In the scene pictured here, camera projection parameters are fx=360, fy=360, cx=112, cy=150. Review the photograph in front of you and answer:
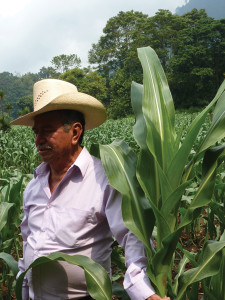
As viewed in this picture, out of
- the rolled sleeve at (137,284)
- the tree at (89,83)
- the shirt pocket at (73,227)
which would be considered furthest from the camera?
the tree at (89,83)

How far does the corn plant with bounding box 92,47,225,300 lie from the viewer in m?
1.11

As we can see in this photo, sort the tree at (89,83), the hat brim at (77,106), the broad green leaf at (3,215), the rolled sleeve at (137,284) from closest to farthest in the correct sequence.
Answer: the rolled sleeve at (137,284) < the hat brim at (77,106) < the broad green leaf at (3,215) < the tree at (89,83)

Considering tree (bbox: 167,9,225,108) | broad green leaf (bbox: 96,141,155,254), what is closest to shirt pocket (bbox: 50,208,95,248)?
broad green leaf (bbox: 96,141,155,254)

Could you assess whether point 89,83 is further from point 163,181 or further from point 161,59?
point 163,181

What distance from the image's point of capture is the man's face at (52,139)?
143cm

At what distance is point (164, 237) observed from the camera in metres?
1.13

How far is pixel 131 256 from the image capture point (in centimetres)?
115

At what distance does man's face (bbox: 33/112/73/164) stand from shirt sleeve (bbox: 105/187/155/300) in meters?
0.29

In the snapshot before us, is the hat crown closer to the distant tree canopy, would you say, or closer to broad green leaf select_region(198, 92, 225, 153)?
broad green leaf select_region(198, 92, 225, 153)

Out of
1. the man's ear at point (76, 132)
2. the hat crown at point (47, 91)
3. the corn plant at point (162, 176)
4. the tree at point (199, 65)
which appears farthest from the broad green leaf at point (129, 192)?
the tree at point (199, 65)

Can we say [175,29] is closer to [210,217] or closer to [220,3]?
[210,217]

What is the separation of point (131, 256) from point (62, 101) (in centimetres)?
66

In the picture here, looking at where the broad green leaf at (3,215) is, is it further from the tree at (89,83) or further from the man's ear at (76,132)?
the tree at (89,83)

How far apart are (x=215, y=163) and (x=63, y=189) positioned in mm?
596
